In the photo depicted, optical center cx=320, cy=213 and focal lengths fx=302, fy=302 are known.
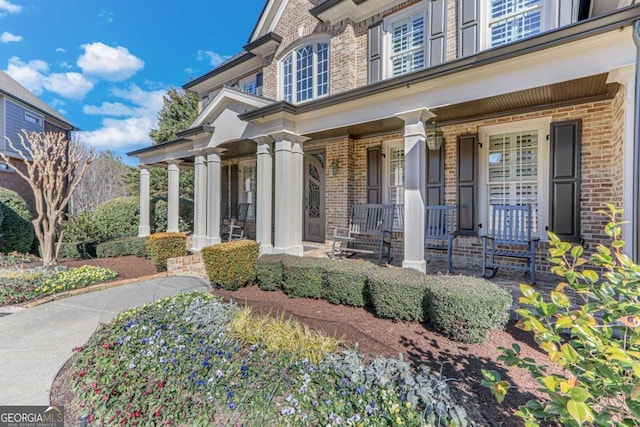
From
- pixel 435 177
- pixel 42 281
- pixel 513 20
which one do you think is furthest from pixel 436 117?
pixel 42 281

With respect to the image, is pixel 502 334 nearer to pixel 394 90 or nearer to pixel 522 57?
pixel 522 57

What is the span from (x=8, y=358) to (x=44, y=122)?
17.5 m

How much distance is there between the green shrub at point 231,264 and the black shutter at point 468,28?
5607 millimetres

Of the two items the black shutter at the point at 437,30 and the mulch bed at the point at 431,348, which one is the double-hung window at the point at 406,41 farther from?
the mulch bed at the point at 431,348

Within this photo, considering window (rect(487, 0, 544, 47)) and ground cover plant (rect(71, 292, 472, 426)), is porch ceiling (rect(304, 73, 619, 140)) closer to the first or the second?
→ window (rect(487, 0, 544, 47))

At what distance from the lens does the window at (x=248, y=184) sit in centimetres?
1061

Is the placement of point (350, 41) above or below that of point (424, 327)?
above

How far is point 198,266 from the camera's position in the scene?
22.6 ft

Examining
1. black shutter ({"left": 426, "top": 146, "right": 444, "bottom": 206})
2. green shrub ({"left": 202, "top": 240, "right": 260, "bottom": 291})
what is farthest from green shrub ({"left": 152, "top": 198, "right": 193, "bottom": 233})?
black shutter ({"left": 426, "top": 146, "right": 444, "bottom": 206})

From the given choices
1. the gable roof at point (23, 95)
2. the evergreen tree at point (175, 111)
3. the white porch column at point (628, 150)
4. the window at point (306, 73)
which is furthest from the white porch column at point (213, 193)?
the evergreen tree at point (175, 111)

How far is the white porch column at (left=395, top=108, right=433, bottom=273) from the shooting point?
16.0ft

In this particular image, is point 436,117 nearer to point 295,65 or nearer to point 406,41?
point 406,41

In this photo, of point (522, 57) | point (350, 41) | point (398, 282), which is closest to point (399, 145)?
point (350, 41)

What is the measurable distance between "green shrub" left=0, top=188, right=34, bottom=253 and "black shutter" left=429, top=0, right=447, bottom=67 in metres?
12.3
